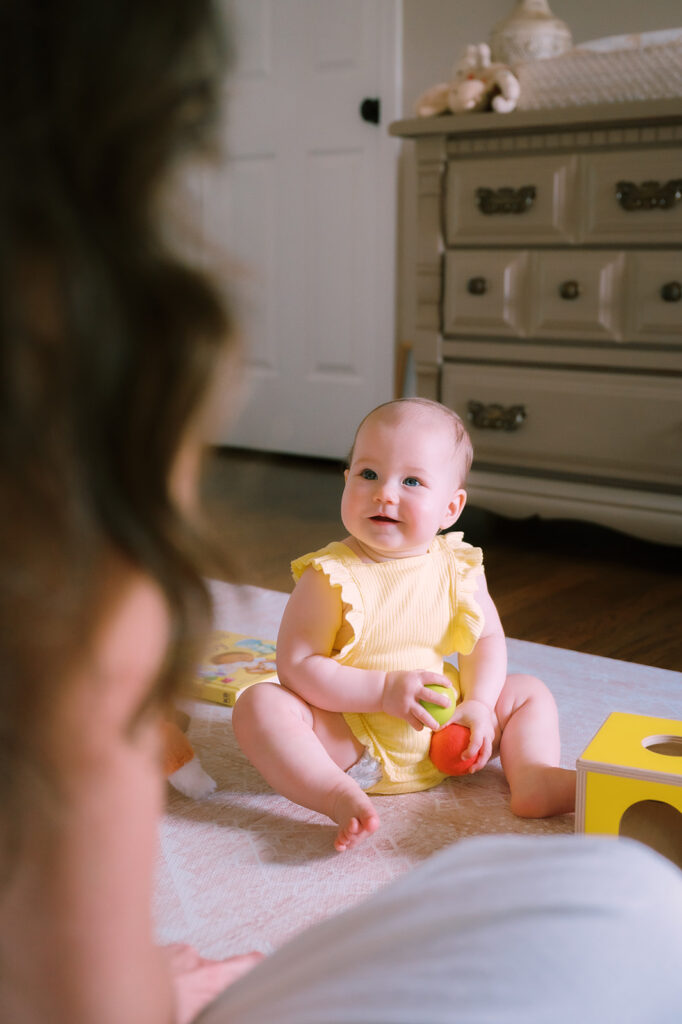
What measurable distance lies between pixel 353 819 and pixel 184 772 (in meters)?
0.21

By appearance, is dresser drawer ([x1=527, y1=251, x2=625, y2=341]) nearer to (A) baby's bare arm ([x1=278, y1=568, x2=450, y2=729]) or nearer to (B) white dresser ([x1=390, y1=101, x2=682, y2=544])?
(B) white dresser ([x1=390, y1=101, x2=682, y2=544])

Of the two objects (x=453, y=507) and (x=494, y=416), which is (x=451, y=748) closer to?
(x=453, y=507)

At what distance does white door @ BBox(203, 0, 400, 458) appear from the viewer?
9.30ft

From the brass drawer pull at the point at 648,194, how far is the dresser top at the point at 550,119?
0.10m

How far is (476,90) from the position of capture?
1.90m

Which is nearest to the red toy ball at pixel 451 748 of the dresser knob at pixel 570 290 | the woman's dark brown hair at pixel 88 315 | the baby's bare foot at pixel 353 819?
the baby's bare foot at pixel 353 819

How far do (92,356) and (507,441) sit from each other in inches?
67.6

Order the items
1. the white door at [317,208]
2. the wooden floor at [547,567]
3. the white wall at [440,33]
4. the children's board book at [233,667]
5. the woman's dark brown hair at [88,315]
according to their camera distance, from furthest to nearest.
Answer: the white door at [317,208], the white wall at [440,33], the wooden floor at [547,567], the children's board book at [233,667], the woman's dark brown hair at [88,315]

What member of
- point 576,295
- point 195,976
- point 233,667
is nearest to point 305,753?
point 233,667

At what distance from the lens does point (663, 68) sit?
1728mm

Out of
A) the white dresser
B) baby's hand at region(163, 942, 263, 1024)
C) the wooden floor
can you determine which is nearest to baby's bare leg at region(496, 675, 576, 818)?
the wooden floor

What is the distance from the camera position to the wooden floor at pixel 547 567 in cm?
154

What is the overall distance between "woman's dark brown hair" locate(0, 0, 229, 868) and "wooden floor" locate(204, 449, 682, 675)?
0.93 m

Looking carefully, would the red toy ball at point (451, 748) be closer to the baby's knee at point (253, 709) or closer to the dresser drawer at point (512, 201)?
the baby's knee at point (253, 709)
